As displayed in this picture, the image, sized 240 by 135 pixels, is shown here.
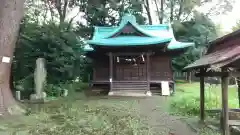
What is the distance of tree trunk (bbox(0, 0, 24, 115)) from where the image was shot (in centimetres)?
791

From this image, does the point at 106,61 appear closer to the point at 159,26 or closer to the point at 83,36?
the point at 159,26

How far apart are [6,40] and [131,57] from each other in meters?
12.0

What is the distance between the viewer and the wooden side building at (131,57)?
685 inches

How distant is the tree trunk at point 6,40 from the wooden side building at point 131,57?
911 centimetres

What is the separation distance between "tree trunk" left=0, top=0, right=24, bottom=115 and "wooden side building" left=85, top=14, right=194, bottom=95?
359 inches

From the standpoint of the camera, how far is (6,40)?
7988 millimetres

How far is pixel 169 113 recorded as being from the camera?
32.7 ft

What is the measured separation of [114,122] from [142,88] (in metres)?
10.1

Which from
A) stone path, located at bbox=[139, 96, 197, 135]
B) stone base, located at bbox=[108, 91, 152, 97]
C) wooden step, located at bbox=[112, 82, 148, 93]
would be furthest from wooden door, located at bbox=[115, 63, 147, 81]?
stone path, located at bbox=[139, 96, 197, 135]

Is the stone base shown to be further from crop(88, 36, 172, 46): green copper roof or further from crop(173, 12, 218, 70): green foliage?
crop(173, 12, 218, 70): green foliage

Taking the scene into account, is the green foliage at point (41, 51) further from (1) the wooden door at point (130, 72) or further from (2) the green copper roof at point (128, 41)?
(1) the wooden door at point (130, 72)

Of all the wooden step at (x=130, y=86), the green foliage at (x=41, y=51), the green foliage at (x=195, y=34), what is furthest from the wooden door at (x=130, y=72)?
the green foliage at (x=195, y=34)

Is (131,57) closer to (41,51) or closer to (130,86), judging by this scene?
(130,86)

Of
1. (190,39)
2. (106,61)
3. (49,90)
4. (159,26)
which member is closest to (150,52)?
(106,61)
